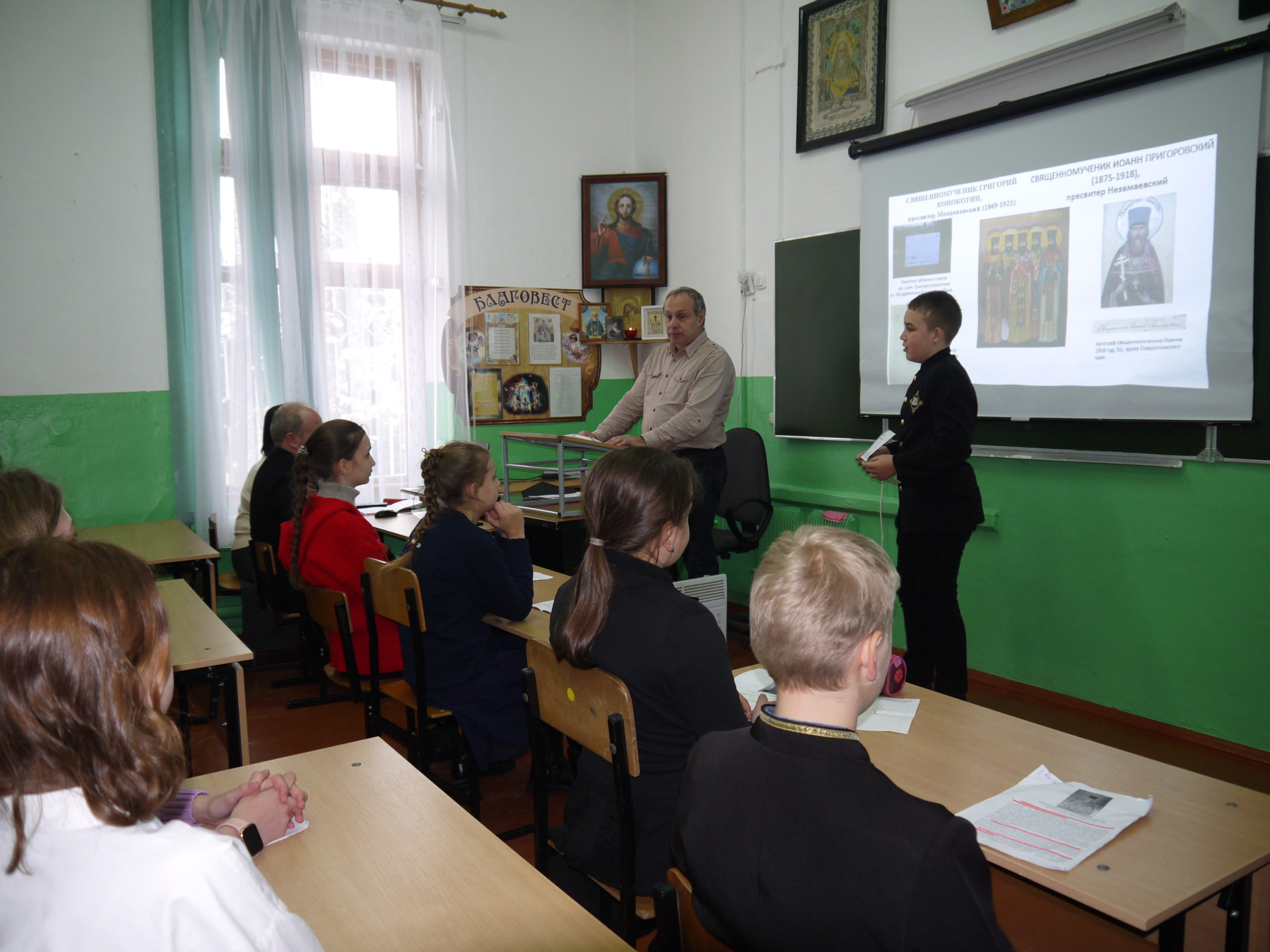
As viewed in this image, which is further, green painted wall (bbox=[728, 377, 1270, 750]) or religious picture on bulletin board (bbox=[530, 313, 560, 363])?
religious picture on bulletin board (bbox=[530, 313, 560, 363])

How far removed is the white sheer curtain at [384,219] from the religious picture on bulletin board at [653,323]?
45.3 inches

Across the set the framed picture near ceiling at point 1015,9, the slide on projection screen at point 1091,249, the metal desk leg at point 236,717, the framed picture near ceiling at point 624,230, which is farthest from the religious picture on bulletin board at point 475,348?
the metal desk leg at point 236,717

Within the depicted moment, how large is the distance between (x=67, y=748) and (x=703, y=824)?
25.8 inches

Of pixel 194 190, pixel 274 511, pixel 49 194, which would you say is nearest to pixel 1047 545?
pixel 274 511

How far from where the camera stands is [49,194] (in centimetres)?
425

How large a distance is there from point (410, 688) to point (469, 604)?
1.53 feet

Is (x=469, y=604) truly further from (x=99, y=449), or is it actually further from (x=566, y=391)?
(x=566, y=391)

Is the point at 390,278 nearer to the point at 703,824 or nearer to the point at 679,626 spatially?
the point at 679,626

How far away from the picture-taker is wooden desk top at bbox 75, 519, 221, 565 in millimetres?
3568

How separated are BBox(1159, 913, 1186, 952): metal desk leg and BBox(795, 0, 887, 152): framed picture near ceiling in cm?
372

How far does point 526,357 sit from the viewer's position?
5547mm

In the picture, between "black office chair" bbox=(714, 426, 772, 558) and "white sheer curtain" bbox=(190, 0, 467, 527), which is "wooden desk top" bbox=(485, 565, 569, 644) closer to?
"black office chair" bbox=(714, 426, 772, 558)

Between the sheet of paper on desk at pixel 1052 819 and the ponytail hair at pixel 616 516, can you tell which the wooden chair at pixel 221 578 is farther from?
the sheet of paper on desk at pixel 1052 819

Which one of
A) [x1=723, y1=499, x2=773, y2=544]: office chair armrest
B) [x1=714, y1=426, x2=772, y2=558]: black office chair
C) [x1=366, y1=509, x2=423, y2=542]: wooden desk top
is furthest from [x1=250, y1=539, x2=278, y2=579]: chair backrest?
[x1=723, y1=499, x2=773, y2=544]: office chair armrest
